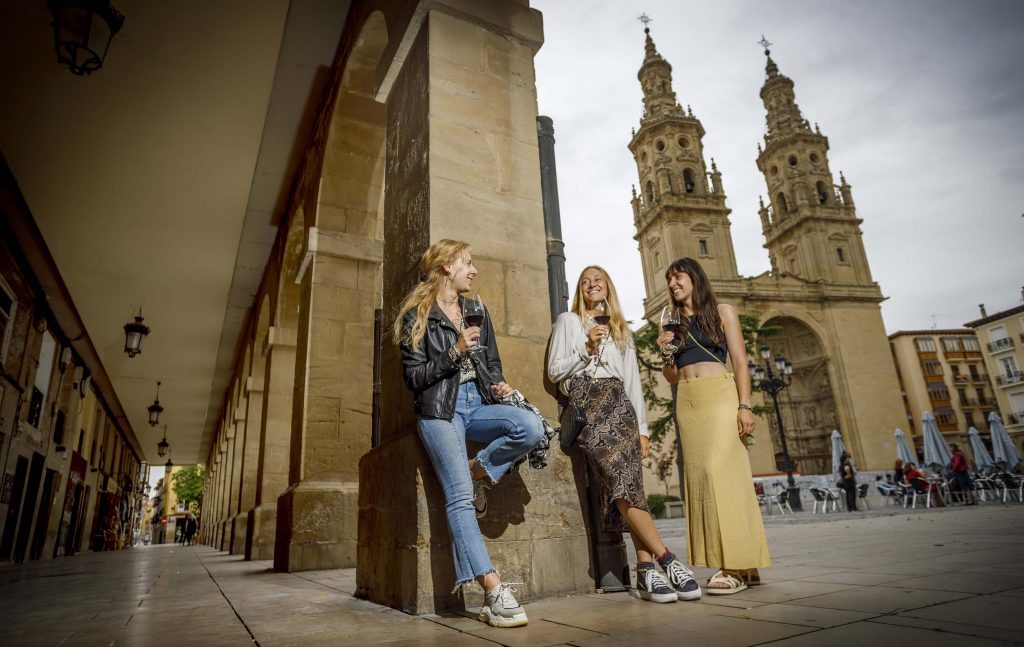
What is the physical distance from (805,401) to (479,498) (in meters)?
43.6

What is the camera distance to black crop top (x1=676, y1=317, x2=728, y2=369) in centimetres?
328

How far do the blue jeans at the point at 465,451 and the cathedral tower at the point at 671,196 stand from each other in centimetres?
3783

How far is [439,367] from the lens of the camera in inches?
100

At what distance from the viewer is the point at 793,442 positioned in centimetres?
4031

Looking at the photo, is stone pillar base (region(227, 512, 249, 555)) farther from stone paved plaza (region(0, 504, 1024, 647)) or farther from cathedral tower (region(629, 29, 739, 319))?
cathedral tower (region(629, 29, 739, 319))

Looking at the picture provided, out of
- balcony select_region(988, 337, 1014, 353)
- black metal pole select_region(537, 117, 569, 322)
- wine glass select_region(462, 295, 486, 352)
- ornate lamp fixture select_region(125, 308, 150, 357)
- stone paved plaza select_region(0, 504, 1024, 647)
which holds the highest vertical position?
balcony select_region(988, 337, 1014, 353)

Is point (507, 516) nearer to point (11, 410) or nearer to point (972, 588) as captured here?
point (972, 588)

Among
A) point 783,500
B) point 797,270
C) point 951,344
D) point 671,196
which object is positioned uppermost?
point 671,196

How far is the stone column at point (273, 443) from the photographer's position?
7969 mm

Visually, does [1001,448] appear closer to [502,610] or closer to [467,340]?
[502,610]

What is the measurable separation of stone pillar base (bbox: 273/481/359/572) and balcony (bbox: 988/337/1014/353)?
6294 centimetres

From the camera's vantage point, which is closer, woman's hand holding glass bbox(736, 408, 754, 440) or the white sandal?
the white sandal

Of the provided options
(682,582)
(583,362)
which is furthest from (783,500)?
(583,362)

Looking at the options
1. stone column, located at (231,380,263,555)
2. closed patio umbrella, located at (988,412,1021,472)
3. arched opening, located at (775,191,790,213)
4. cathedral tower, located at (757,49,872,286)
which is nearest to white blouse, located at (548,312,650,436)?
stone column, located at (231,380,263,555)
